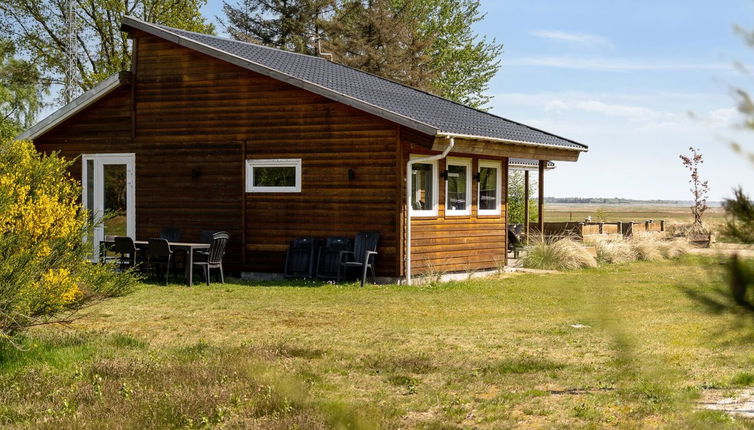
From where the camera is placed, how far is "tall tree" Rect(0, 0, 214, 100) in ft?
119

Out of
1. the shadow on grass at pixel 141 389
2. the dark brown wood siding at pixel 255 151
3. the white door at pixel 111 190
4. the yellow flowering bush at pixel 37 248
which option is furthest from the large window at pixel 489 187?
the yellow flowering bush at pixel 37 248

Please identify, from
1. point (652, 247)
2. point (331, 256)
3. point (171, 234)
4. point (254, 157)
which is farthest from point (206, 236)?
point (652, 247)

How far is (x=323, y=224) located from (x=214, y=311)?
4496mm

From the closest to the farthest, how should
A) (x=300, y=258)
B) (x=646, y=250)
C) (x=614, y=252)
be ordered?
(x=300, y=258) → (x=614, y=252) → (x=646, y=250)

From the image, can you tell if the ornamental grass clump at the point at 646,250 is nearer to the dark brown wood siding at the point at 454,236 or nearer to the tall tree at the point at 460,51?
Result: the dark brown wood siding at the point at 454,236

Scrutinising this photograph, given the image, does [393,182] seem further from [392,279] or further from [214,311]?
[214,311]

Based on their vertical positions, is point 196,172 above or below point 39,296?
above

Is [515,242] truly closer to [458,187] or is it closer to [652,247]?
[652,247]

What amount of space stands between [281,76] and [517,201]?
15.5m

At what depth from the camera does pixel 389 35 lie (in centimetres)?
3684

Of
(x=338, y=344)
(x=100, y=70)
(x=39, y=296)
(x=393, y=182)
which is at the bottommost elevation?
(x=338, y=344)

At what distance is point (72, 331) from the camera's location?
9680 millimetres

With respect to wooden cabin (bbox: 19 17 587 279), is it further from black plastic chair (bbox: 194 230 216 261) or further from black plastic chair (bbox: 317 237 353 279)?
black plastic chair (bbox: 194 230 216 261)

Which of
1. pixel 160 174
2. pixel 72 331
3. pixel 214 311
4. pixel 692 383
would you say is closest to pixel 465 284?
pixel 214 311
